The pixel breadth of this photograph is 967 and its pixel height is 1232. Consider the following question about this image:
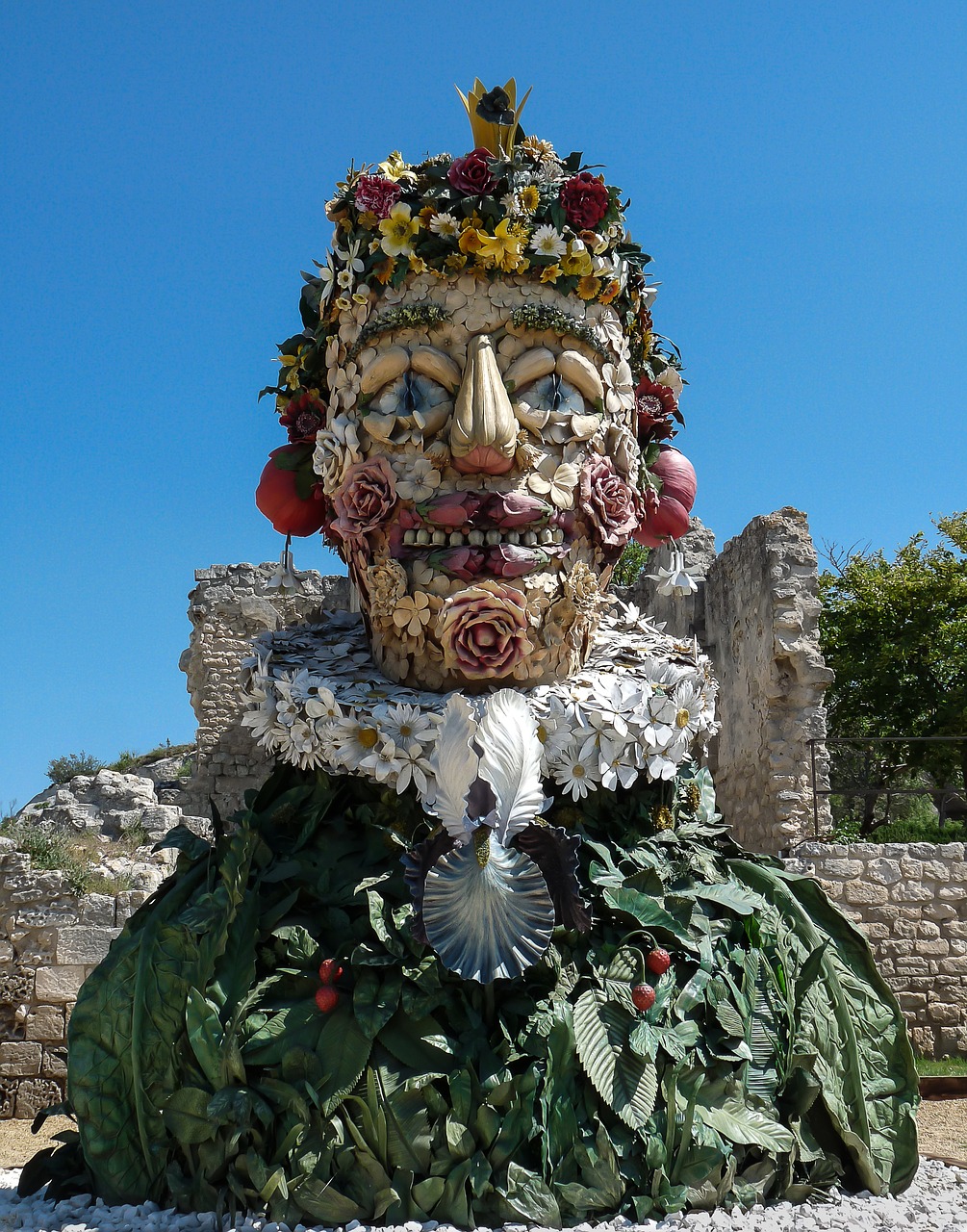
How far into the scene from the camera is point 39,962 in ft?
22.9

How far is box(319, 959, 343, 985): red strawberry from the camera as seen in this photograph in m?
2.96

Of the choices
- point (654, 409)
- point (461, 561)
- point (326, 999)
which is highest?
point (654, 409)

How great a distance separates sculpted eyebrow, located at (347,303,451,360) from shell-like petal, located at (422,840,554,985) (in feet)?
5.11

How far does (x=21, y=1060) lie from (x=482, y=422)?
17.9 feet

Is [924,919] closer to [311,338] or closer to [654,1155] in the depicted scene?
[654,1155]

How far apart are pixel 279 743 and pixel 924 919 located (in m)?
5.59

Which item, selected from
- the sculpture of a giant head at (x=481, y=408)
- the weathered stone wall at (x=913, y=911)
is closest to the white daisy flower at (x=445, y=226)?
the sculpture of a giant head at (x=481, y=408)

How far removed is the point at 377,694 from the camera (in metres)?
3.33

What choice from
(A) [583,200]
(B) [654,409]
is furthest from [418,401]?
(B) [654,409]

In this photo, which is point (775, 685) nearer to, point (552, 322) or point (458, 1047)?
point (552, 322)

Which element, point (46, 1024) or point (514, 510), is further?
point (46, 1024)

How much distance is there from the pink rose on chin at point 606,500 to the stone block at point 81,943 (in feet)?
15.9

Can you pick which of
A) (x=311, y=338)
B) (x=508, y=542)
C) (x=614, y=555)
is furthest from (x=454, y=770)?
(x=311, y=338)

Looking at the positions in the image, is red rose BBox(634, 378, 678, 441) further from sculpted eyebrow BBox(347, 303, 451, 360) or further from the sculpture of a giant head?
sculpted eyebrow BBox(347, 303, 451, 360)
